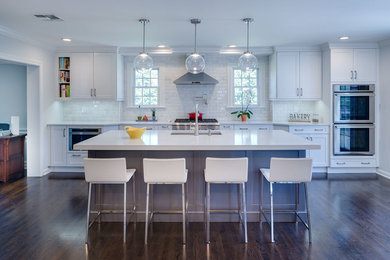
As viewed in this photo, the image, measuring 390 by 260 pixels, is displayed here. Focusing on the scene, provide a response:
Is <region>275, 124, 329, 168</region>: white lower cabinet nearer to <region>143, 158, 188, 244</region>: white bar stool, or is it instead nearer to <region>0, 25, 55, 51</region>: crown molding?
<region>143, 158, 188, 244</region>: white bar stool

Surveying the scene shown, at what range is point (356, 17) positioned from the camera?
413 cm

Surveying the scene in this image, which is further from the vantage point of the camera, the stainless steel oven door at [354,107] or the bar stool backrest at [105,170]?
the stainless steel oven door at [354,107]

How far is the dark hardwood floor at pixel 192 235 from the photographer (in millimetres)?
2652

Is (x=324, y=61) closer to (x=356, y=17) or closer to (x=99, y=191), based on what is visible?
(x=356, y=17)

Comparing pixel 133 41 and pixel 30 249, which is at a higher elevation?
pixel 133 41

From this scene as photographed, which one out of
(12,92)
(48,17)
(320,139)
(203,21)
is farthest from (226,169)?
(12,92)

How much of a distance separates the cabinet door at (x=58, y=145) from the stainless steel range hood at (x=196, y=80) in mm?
2541

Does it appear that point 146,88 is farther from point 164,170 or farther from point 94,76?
point 164,170

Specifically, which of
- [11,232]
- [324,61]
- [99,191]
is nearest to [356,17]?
[324,61]

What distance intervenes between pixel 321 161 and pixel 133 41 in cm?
436

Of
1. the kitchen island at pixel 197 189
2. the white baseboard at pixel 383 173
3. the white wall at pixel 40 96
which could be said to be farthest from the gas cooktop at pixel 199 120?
the white baseboard at pixel 383 173

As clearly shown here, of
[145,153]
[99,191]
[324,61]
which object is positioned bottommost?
[99,191]

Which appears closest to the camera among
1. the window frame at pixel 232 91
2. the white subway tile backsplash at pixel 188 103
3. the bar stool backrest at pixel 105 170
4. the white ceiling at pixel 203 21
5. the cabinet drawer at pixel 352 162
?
the bar stool backrest at pixel 105 170

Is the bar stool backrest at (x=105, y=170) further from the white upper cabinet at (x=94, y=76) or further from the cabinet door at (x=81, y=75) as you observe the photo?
the cabinet door at (x=81, y=75)
